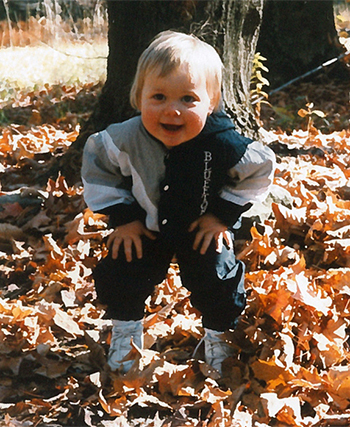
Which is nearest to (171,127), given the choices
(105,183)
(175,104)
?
(175,104)

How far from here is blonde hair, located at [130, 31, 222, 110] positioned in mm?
1930

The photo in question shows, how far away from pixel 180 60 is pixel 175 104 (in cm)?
15

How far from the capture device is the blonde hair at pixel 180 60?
193cm

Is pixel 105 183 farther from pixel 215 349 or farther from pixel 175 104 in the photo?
pixel 215 349

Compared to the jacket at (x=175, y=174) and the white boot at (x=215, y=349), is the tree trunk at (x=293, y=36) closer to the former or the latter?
the jacket at (x=175, y=174)

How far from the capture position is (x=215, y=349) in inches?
89.6

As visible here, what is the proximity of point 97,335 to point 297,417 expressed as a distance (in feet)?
3.17

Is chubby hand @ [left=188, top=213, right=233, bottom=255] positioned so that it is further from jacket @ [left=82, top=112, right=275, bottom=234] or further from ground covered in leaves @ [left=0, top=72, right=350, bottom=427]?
ground covered in leaves @ [left=0, top=72, right=350, bottom=427]

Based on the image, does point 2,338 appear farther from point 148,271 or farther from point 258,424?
point 258,424

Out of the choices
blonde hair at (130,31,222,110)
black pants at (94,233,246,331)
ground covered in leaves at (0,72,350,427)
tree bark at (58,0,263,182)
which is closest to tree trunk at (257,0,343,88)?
tree bark at (58,0,263,182)

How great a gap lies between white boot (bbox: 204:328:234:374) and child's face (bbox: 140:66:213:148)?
838 millimetres

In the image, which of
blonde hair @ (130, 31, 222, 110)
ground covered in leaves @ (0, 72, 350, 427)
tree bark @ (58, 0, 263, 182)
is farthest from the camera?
tree bark @ (58, 0, 263, 182)

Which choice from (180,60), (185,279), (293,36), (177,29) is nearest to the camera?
(180,60)

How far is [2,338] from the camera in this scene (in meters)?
2.43
